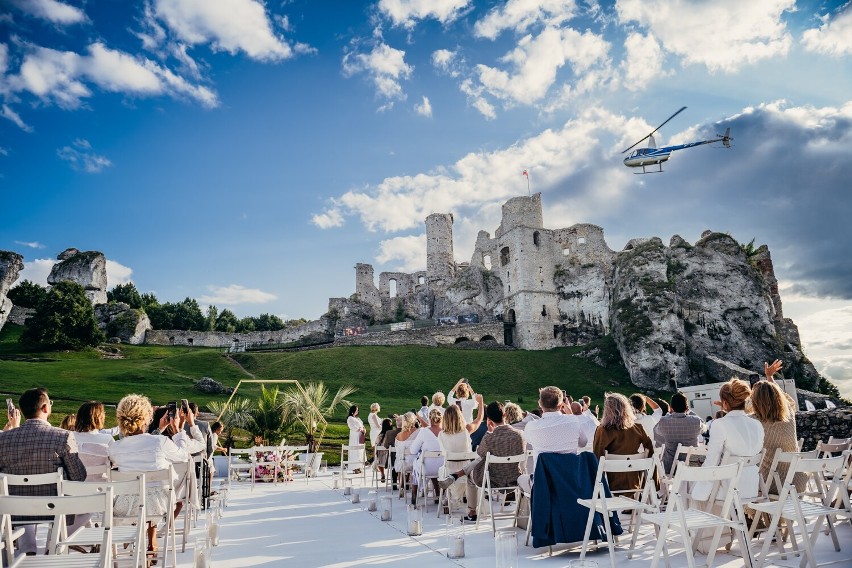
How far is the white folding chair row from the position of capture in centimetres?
395

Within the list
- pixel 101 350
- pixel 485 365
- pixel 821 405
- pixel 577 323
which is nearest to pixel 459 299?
pixel 577 323

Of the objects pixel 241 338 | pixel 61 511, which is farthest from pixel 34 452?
pixel 241 338

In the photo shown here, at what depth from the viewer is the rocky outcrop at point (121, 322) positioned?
60406 mm

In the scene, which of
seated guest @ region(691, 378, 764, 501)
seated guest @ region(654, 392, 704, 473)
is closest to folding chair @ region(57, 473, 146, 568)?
seated guest @ region(691, 378, 764, 501)

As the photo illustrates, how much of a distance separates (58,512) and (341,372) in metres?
37.2

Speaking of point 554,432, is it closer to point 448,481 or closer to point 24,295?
point 448,481

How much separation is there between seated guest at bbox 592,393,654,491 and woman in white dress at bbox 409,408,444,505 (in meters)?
3.02

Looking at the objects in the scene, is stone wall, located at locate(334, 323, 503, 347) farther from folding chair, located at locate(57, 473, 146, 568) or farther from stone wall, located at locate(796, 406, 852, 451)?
folding chair, located at locate(57, 473, 146, 568)

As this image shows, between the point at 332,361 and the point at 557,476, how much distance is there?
38.4 m

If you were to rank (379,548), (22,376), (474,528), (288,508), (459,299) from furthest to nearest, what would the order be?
(459,299) < (22,376) < (288,508) < (474,528) < (379,548)

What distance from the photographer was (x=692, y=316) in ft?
150

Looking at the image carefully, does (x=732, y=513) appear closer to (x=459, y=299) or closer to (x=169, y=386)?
(x=169, y=386)

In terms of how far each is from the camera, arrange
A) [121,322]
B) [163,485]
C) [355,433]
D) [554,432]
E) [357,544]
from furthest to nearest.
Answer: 1. [121,322]
2. [355,433]
3. [357,544]
4. [554,432]
5. [163,485]

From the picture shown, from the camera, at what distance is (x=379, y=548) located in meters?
6.99
